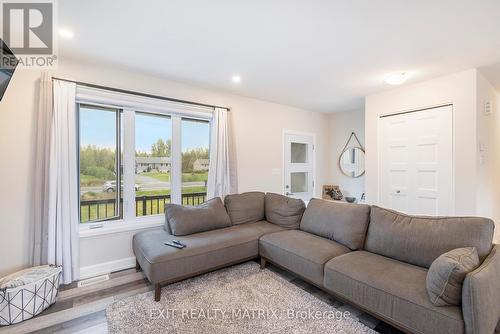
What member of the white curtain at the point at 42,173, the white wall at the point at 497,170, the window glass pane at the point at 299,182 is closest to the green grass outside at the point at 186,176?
the white curtain at the point at 42,173

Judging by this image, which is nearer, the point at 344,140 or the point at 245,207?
the point at 245,207

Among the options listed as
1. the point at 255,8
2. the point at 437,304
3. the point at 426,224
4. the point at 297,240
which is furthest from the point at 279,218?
the point at 255,8

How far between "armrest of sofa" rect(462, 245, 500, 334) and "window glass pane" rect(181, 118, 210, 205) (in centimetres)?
310

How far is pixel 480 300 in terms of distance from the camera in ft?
4.47

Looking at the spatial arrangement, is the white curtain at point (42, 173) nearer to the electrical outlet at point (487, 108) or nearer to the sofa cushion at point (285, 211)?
the sofa cushion at point (285, 211)

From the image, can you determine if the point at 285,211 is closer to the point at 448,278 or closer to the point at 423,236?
the point at 423,236

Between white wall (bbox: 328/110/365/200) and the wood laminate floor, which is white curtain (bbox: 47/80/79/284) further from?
white wall (bbox: 328/110/365/200)

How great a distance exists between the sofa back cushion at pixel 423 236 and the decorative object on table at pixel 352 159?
257 cm

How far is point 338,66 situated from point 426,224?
1926 mm

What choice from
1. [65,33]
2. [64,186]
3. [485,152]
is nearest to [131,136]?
[64,186]

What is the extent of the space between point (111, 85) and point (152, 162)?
1.06 meters

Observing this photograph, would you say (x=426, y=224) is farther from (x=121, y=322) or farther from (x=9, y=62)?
(x=9, y=62)

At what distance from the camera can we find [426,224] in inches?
81.0

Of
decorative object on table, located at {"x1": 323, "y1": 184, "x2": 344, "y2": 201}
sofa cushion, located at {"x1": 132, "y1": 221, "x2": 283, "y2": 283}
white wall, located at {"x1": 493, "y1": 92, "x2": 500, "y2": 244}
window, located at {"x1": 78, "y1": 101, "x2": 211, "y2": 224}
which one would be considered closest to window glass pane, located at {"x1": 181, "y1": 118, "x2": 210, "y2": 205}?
window, located at {"x1": 78, "y1": 101, "x2": 211, "y2": 224}
